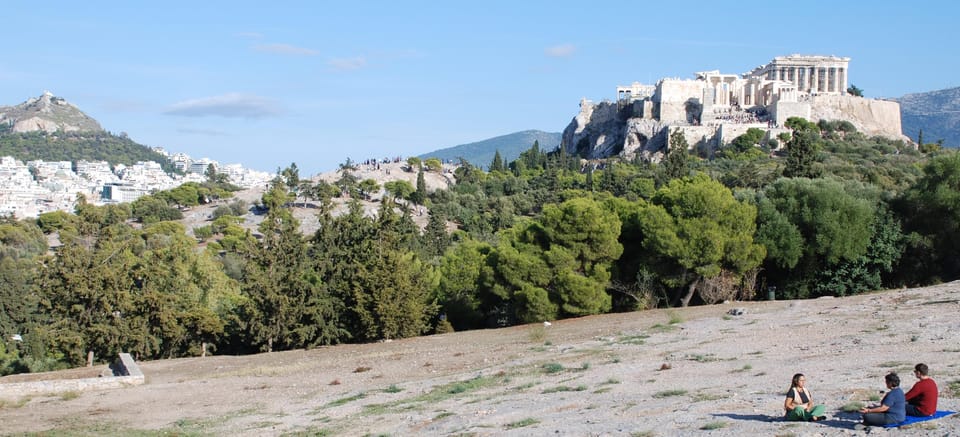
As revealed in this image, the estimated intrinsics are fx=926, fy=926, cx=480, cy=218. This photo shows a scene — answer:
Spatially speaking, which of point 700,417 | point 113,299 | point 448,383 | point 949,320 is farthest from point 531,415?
point 113,299

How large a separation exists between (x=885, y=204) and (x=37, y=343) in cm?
3051

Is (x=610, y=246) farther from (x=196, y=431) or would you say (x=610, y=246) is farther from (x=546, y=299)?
(x=196, y=431)

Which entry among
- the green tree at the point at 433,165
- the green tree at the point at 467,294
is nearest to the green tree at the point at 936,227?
the green tree at the point at 467,294

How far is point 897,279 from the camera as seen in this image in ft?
99.6

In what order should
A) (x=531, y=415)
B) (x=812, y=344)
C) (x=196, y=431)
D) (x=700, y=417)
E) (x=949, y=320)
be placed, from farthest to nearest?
(x=949, y=320) < (x=812, y=344) < (x=196, y=431) < (x=531, y=415) < (x=700, y=417)

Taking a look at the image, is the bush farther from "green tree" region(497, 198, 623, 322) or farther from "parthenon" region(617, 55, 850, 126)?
"parthenon" region(617, 55, 850, 126)

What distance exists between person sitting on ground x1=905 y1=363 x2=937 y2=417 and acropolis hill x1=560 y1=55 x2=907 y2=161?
82973 mm

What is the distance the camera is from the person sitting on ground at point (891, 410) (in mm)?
9945

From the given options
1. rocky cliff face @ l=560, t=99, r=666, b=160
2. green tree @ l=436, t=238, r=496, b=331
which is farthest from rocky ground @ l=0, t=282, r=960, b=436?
rocky cliff face @ l=560, t=99, r=666, b=160

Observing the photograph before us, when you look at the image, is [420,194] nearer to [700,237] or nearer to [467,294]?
[467,294]

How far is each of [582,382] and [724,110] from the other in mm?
89538

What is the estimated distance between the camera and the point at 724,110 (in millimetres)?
100500

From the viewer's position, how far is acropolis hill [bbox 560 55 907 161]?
3713 inches

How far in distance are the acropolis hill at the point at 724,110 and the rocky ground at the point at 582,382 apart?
70492 mm
